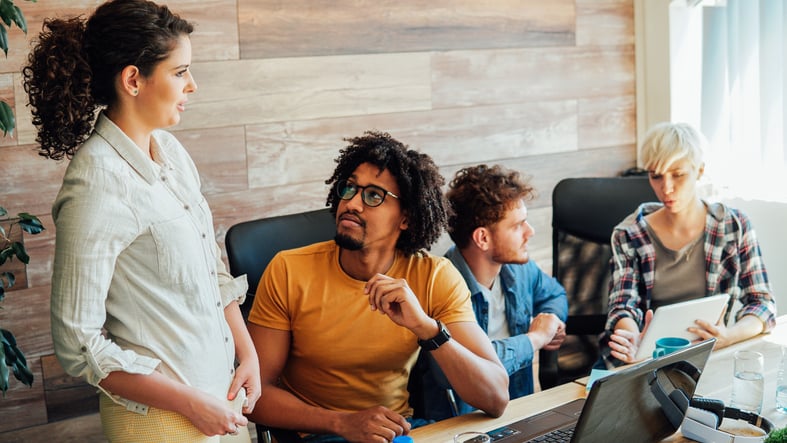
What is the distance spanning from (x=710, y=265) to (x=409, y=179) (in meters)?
1.04

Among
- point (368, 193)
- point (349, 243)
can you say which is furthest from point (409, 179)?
point (349, 243)

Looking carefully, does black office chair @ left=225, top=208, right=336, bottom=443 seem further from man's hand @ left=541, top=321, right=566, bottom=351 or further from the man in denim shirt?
man's hand @ left=541, top=321, right=566, bottom=351

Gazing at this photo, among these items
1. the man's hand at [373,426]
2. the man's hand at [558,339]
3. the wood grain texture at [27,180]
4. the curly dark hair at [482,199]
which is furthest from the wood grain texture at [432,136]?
the man's hand at [373,426]

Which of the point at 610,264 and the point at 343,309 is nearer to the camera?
the point at 343,309

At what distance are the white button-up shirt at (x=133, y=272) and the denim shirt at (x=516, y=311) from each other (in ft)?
2.21

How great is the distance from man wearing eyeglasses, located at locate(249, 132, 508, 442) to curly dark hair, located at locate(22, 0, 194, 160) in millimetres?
655

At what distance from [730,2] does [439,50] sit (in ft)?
4.07

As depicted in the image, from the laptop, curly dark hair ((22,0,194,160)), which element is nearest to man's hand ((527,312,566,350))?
the laptop

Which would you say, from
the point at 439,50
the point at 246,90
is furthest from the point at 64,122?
the point at 439,50

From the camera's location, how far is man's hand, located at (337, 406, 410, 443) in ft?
5.87

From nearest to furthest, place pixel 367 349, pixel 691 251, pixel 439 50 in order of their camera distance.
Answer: pixel 367 349
pixel 691 251
pixel 439 50

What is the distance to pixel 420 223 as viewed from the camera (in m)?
2.18

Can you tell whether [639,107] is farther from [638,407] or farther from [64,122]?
[64,122]

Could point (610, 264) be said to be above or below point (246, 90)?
below
